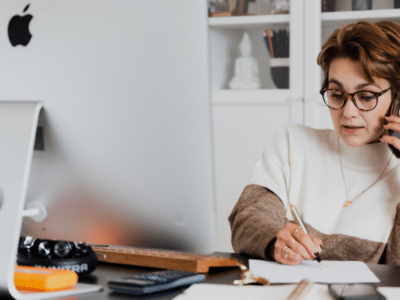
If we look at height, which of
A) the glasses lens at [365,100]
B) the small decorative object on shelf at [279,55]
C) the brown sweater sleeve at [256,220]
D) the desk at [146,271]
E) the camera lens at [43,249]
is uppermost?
the small decorative object on shelf at [279,55]

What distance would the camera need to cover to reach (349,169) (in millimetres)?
1531

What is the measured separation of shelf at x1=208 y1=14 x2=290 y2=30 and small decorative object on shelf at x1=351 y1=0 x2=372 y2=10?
33 centimetres

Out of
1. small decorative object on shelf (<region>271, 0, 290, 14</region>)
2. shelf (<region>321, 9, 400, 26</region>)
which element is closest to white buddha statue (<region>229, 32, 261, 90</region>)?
small decorative object on shelf (<region>271, 0, 290, 14</region>)

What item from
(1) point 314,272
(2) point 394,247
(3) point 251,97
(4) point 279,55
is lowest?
(2) point 394,247

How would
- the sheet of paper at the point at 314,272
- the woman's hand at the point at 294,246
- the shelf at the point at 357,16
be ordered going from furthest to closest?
the shelf at the point at 357,16 < the woman's hand at the point at 294,246 < the sheet of paper at the point at 314,272

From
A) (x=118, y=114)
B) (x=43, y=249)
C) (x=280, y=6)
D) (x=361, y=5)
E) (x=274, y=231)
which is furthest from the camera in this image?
(x=280, y=6)

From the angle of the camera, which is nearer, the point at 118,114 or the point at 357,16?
the point at 118,114

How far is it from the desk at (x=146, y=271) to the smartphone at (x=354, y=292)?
0.32 feet

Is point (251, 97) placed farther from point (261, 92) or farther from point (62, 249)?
point (62, 249)

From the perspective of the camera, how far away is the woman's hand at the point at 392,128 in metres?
1.43

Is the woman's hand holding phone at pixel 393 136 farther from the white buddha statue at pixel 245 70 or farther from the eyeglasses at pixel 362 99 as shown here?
the white buddha statue at pixel 245 70

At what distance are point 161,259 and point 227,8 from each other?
218 centimetres

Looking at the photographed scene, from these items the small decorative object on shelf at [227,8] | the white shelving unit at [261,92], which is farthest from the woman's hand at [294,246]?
the small decorative object on shelf at [227,8]

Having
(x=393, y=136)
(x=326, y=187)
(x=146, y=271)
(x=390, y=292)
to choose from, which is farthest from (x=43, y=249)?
(x=393, y=136)
